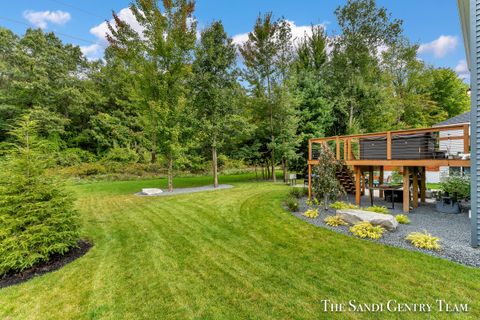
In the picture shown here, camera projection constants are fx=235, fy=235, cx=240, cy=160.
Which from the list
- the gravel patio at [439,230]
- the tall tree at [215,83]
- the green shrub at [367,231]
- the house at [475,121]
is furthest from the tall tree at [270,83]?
the house at [475,121]

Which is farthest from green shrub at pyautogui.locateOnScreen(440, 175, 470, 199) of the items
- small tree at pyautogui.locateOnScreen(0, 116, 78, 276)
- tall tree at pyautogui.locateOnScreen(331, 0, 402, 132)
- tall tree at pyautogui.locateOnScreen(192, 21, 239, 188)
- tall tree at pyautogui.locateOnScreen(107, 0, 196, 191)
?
tall tree at pyautogui.locateOnScreen(107, 0, 196, 191)

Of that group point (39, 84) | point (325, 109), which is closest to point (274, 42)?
point (325, 109)

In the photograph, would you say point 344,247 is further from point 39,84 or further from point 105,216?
point 39,84

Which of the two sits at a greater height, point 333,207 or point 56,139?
point 56,139

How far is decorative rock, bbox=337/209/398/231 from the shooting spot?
545cm

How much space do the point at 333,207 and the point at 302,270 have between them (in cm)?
432

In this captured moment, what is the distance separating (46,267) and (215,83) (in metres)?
11.7

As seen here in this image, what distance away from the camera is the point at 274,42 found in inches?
613

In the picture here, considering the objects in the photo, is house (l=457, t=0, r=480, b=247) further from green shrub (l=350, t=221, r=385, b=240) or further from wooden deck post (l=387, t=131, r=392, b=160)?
wooden deck post (l=387, t=131, r=392, b=160)

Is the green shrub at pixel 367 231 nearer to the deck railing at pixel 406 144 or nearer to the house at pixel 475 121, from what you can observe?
the house at pixel 475 121

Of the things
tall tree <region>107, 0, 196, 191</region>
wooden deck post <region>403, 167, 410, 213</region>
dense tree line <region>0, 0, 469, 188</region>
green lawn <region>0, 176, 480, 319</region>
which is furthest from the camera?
dense tree line <region>0, 0, 469, 188</region>

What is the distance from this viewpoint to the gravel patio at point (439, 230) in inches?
164

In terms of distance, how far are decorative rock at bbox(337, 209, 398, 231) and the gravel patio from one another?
17 centimetres

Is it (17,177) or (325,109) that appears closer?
(17,177)
